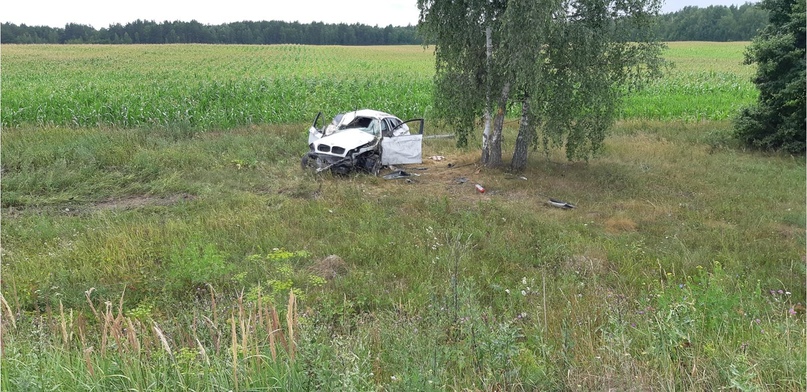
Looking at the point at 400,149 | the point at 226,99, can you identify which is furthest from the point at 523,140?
the point at 226,99

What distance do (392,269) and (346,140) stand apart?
20.3 ft

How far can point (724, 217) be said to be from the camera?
9.97m

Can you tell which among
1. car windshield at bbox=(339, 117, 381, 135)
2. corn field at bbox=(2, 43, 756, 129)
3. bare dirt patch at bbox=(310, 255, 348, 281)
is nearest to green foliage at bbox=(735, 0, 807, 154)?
corn field at bbox=(2, 43, 756, 129)

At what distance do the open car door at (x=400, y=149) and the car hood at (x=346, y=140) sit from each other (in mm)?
479

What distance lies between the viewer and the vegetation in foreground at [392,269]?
2.97m

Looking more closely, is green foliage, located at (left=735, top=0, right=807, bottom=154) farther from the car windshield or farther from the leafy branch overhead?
the car windshield

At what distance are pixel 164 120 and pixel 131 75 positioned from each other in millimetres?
15164

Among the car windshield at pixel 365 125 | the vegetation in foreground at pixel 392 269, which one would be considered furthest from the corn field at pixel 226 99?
the car windshield at pixel 365 125

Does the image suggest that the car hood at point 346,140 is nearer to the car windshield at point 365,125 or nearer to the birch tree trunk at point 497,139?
the car windshield at point 365,125

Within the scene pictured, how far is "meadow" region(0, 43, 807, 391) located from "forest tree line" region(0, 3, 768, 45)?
84.0 metres

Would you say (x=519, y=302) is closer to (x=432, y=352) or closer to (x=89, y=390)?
(x=432, y=352)

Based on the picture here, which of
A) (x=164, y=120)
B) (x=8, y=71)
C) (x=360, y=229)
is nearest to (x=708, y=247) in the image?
(x=360, y=229)

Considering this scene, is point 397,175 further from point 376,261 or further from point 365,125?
point 376,261

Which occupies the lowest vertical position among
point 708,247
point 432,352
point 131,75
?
point 708,247
